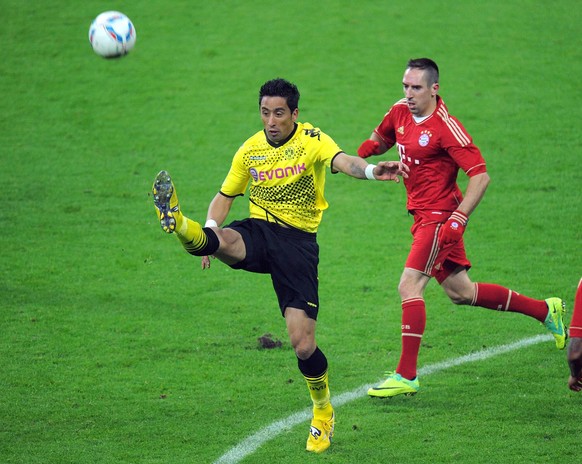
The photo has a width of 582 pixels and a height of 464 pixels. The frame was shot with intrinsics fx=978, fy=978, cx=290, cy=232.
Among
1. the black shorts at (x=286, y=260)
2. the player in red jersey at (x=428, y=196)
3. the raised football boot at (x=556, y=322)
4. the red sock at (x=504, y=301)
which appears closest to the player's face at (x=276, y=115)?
the black shorts at (x=286, y=260)

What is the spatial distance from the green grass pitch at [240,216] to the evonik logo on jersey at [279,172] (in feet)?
6.05

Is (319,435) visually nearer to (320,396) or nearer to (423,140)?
(320,396)

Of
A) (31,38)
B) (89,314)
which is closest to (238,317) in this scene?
(89,314)

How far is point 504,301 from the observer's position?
845cm

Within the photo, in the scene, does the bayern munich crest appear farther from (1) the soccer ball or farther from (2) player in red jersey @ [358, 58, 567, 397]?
(1) the soccer ball

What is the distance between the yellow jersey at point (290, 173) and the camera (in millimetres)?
7105

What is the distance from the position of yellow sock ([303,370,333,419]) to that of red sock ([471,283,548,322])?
6.57 ft

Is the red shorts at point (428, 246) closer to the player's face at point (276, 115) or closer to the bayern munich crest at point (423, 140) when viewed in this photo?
the bayern munich crest at point (423, 140)

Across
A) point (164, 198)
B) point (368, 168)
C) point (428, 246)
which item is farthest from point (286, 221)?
point (428, 246)

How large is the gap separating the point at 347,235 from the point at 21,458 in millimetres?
6637

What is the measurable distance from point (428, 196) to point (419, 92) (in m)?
0.85

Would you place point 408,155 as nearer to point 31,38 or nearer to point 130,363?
point 130,363

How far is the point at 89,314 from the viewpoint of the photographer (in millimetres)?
10031

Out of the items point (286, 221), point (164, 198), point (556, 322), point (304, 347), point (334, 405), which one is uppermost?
point (164, 198)
